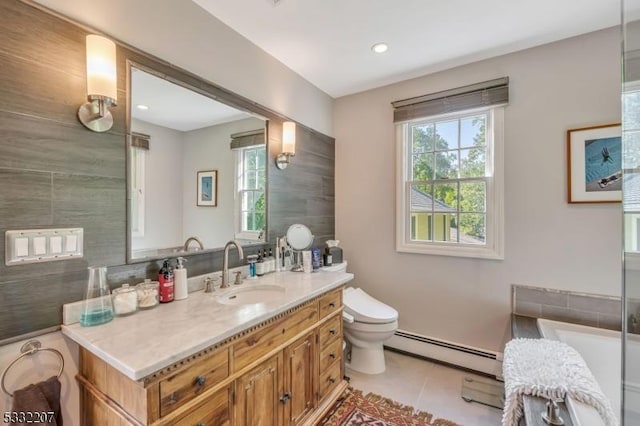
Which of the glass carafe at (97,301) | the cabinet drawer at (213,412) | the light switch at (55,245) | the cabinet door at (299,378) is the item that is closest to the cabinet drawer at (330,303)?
the cabinet door at (299,378)

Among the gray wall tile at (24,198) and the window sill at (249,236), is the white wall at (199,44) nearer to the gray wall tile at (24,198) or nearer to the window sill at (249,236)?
the gray wall tile at (24,198)

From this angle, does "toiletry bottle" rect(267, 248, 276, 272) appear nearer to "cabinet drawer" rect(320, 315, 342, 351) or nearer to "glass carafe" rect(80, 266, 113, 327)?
"cabinet drawer" rect(320, 315, 342, 351)

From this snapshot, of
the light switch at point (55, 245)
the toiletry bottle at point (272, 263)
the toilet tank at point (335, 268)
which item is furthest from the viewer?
the toilet tank at point (335, 268)

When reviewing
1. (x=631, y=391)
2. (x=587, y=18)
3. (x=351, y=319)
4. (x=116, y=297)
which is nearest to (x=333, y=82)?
(x=587, y=18)

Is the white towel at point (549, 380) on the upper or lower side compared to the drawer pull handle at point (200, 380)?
lower

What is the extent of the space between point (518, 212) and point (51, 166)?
2863 mm

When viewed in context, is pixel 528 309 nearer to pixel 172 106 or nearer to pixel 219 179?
pixel 219 179

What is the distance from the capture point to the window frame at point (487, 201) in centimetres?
223

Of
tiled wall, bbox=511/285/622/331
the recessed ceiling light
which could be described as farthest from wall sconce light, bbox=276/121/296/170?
tiled wall, bbox=511/285/622/331

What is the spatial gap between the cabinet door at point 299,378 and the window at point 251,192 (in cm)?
85

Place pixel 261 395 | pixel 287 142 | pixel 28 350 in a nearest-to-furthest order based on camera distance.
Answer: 1. pixel 28 350
2. pixel 261 395
3. pixel 287 142

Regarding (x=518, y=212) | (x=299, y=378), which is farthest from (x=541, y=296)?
(x=299, y=378)

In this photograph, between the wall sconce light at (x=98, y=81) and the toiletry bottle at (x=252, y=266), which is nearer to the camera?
the wall sconce light at (x=98, y=81)

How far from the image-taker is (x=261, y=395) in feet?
4.21
